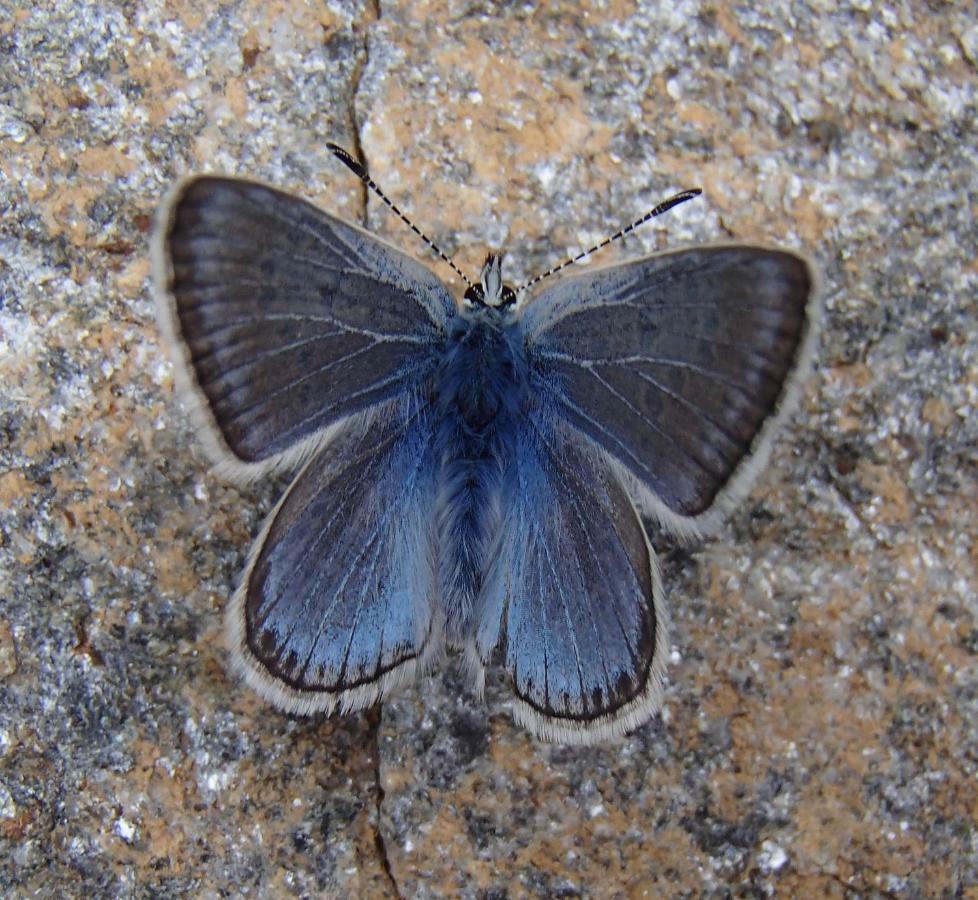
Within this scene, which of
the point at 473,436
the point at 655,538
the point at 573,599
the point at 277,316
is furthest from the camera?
the point at 655,538

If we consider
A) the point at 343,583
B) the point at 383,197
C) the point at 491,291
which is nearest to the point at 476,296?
the point at 491,291

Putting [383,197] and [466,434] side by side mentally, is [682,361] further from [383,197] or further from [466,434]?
[383,197]

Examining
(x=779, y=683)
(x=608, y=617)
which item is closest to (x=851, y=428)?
(x=779, y=683)

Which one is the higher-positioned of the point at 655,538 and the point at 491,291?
the point at 491,291

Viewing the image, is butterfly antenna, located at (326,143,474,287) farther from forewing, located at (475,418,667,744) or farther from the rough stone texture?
forewing, located at (475,418,667,744)

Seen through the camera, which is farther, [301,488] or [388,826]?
[388,826]

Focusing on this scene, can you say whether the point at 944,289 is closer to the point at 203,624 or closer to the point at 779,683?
the point at 779,683
